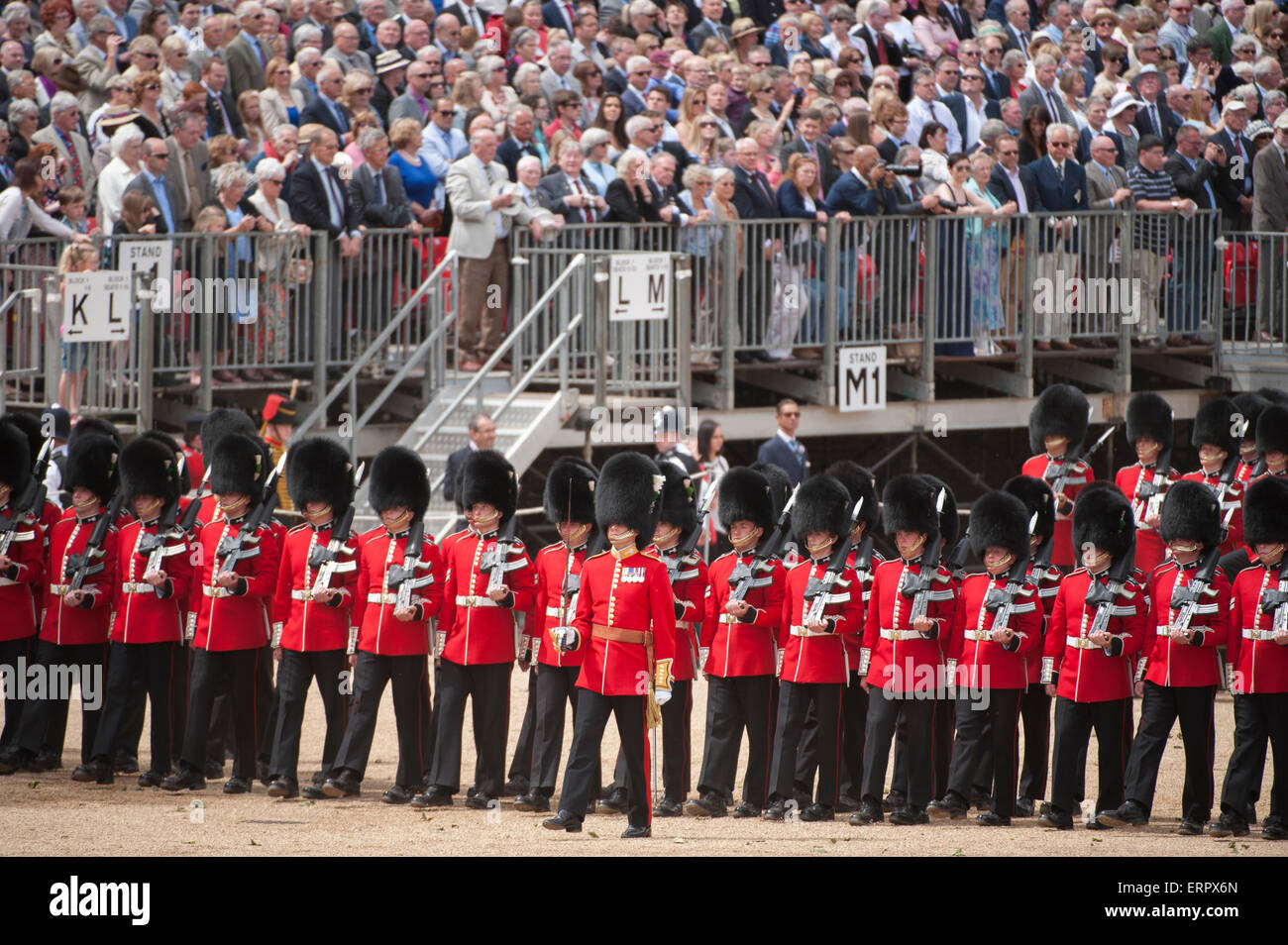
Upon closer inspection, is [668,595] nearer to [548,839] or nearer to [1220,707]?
[548,839]

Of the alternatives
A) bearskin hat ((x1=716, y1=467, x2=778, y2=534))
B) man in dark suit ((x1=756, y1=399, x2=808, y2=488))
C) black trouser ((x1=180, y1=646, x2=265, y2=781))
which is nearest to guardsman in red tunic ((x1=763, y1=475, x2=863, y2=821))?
bearskin hat ((x1=716, y1=467, x2=778, y2=534))

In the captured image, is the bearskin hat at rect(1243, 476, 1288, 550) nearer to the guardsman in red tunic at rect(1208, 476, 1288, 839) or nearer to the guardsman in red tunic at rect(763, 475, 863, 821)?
the guardsman in red tunic at rect(1208, 476, 1288, 839)

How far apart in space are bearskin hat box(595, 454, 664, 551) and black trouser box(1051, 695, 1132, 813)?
2.04 meters

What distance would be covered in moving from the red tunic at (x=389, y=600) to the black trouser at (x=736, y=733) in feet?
4.49

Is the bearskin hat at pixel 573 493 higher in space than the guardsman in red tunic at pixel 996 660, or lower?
higher

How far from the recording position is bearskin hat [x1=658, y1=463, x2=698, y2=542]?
10273 millimetres

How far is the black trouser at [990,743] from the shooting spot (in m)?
9.70

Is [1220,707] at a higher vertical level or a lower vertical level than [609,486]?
lower

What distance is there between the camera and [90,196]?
13.7 metres

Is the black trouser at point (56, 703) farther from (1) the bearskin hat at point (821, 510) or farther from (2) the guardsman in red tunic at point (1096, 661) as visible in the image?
(2) the guardsman in red tunic at point (1096, 661)

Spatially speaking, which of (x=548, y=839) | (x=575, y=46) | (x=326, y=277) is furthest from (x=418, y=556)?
(x=575, y=46)

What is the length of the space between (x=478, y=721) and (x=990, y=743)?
2376 millimetres

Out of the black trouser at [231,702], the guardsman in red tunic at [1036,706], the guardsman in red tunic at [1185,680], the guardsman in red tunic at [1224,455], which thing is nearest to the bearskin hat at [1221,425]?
the guardsman in red tunic at [1224,455]
